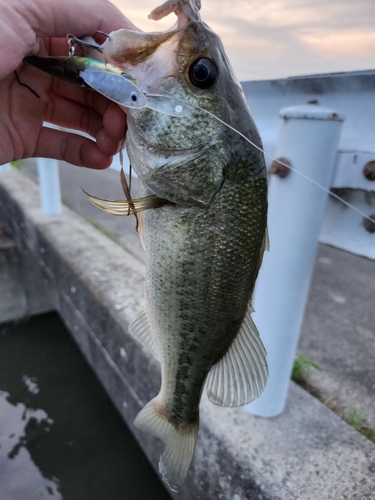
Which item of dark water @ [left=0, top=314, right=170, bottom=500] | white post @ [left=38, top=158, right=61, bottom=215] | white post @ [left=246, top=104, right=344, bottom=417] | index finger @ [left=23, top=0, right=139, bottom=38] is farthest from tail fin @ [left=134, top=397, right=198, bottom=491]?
white post @ [left=38, top=158, right=61, bottom=215]

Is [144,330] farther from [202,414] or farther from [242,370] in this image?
[202,414]

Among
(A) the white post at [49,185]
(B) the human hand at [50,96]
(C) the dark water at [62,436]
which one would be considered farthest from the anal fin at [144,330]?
(A) the white post at [49,185]

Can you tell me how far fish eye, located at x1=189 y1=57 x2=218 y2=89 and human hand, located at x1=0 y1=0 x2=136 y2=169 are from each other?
277 millimetres

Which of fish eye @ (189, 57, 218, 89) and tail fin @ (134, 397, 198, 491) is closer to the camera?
fish eye @ (189, 57, 218, 89)

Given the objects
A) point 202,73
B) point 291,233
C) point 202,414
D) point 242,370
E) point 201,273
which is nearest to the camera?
point 202,73

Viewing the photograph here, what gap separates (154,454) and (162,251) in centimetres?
171

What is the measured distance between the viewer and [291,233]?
60.1 inches

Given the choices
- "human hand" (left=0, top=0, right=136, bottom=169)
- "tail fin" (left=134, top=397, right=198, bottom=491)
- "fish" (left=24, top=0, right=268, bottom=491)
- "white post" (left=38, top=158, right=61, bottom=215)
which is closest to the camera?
"fish" (left=24, top=0, right=268, bottom=491)

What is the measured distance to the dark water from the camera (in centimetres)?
250

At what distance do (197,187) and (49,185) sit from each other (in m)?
3.19

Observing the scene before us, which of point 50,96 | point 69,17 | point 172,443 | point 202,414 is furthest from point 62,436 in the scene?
point 69,17

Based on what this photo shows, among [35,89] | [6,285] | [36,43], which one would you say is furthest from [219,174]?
[6,285]

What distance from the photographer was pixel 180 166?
0.96m

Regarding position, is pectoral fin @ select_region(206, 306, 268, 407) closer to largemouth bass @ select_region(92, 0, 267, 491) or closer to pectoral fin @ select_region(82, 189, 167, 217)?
largemouth bass @ select_region(92, 0, 267, 491)
